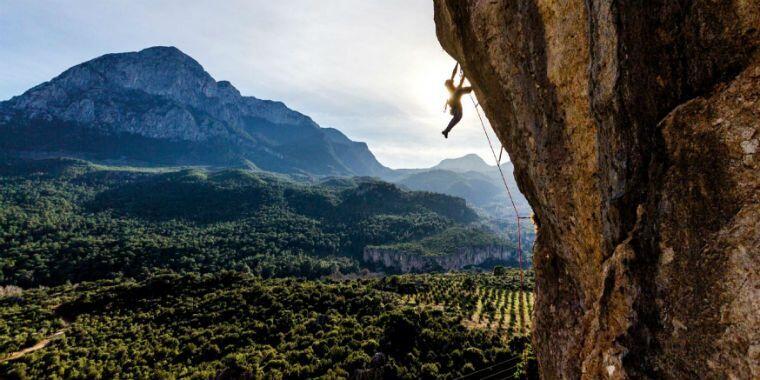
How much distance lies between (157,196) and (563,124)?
756ft

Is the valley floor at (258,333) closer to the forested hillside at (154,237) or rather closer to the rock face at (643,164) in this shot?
the rock face at (643,164)

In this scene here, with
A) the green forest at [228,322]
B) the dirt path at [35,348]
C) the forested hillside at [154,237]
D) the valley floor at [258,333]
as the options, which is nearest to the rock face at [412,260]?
the forested hillside at [154,237]

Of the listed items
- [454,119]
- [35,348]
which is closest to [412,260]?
[35,348]

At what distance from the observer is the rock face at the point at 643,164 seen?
388 cm

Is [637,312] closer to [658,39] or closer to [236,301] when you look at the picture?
[658,39]

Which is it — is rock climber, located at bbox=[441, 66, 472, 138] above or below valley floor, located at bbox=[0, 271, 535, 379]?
above

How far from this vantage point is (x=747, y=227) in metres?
3.71

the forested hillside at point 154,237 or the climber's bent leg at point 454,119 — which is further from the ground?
the climber's bent leg at point 454,119

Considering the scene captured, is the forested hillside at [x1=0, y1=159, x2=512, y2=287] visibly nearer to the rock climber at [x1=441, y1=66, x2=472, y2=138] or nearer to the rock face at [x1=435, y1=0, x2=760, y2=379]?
the rock climber at [x1=441, y1=66, x2=472, y2=138]

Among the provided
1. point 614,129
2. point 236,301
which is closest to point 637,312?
point 614,129

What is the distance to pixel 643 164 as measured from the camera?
5.18 metres

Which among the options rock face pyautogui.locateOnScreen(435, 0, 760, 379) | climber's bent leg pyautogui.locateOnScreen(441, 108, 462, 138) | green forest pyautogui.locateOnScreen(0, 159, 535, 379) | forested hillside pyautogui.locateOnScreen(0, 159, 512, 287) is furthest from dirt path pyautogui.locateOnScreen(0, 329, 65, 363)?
forested hillside pyautogui.locateOnScreen(0, 159, 512, 287)

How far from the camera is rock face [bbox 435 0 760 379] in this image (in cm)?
388

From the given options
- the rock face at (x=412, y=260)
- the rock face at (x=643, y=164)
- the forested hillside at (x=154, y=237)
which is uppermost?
the rock face at (x=643, y=164)
